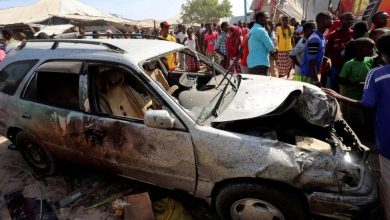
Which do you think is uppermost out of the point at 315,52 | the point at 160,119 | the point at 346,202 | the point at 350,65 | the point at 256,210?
the point at 315,52

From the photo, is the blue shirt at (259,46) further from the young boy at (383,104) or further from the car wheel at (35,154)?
the car wheel at (35,154)

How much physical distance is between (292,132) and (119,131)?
166 centimetres

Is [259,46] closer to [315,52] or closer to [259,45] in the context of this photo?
[259,45]

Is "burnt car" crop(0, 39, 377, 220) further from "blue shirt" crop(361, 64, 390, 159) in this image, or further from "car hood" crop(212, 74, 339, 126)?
"blue shirt" crop(361, 64, 390, 159)

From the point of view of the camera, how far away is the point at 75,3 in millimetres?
22016

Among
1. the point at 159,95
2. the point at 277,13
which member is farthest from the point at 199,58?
the point at 277,13

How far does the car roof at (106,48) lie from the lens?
3.16 m

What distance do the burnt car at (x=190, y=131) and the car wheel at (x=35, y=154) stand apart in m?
0.02

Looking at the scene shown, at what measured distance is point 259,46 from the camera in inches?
210

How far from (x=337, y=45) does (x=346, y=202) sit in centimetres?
339

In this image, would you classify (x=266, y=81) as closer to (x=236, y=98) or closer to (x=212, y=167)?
(x=236, y=98)

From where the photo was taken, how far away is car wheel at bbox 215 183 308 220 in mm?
2521

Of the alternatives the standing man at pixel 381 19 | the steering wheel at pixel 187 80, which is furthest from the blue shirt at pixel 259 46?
the standing man at pixel 381 19

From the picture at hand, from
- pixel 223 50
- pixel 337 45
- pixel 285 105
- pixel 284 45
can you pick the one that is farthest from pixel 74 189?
pixel 284 45
